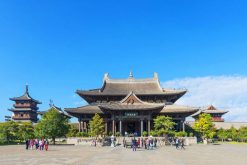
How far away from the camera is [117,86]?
239 ft

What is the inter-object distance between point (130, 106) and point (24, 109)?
3923cm

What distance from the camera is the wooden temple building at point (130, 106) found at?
61.2 m

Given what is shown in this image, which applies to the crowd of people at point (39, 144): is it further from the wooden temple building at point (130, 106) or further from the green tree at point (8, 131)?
the wooden temple building at point (130, 106)

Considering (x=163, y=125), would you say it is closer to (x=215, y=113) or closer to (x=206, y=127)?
(x=206, y=127)

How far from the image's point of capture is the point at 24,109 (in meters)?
87.3

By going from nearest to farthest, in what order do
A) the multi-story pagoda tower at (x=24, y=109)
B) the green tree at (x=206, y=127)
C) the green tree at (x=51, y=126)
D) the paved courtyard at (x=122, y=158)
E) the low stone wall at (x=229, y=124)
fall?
the paved courtyard at (x=122, y=158) < the green tree at (x=51, y=126) < the green tree at (x=206, y=127) < the low stone wall at (x=229, y=124) < the multi-story pagoda tower at (x=24, y=109)

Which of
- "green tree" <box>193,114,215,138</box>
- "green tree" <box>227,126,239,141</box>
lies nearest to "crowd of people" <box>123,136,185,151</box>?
"green tree" <box>193,114,215,138</box>

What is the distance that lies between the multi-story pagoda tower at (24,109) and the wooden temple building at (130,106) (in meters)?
24.7

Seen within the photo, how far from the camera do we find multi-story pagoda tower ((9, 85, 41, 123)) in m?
86.8

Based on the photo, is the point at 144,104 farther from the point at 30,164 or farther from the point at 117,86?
the point at 30,164

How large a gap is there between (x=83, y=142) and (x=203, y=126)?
22.0 meters

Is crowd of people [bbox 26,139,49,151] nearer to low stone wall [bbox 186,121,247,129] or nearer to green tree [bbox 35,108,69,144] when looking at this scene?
green tree [bbox 35,108,69,144]

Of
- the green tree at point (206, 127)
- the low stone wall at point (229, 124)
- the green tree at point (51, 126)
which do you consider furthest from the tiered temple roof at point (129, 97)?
the low stone wall at point (229, 124)

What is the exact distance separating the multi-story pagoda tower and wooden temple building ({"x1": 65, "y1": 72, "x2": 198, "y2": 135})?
24750 mm
